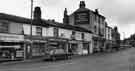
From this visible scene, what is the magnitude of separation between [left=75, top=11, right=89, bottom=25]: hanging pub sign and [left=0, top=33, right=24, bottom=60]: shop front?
26969 mm

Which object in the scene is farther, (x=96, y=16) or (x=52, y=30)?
(x=96, y=16)

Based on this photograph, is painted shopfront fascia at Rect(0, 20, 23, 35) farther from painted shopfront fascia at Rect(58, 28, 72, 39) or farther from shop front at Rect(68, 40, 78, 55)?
shop front at Rect(68, 40, 78, 55)

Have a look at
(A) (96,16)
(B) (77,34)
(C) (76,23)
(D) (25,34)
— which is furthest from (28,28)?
(A) (96,16)

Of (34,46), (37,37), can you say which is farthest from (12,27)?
(34,46)

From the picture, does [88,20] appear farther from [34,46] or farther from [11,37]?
[11,37]

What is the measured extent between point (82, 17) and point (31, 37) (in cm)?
2684

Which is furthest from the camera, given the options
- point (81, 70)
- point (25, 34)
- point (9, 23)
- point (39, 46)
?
point (39, 46)

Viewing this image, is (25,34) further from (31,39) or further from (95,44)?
(95,44)

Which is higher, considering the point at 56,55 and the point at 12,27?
the point at 12,27

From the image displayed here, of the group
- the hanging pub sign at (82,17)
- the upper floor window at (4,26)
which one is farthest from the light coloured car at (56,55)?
the hanging pub sign at (82,17)

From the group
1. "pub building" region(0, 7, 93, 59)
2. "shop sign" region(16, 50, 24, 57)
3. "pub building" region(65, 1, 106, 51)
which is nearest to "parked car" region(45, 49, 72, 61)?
"pub building" region(0, 7, 93, 59)

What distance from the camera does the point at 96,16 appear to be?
51125 millimetres

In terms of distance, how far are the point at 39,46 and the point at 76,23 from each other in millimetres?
24229

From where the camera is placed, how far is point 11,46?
73.7 feet
